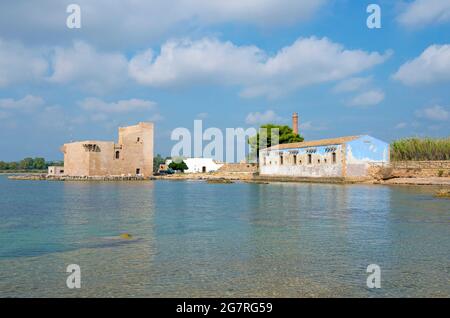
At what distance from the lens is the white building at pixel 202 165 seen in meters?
83.1

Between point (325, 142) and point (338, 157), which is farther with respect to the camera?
point (325, 142)

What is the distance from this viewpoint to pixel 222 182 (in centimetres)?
4722

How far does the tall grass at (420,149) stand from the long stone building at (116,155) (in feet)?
116

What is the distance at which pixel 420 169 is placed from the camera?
125ft

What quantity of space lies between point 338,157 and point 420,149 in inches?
373

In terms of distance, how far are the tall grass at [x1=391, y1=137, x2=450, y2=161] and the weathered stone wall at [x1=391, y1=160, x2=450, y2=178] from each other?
326 centimetres

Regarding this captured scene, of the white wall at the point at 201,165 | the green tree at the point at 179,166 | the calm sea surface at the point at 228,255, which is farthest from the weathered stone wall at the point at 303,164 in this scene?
the green tree at the point at 179,166

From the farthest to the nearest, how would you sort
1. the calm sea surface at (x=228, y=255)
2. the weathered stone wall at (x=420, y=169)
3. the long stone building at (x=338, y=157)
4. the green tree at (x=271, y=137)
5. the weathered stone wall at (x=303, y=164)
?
the green tree at (x=271, y=137), the weathered stone wall at (x=303, y=164), the long stone building at (x=338, y=157), the weathered stone wall at (x=420, y=169), the calm sea surface at (x=228, y=255)

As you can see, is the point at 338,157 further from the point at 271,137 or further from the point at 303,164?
the point at 271,137

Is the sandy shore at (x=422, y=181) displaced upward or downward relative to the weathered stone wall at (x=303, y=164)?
downward

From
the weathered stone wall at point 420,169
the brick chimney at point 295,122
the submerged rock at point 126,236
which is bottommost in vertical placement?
the submerged rock at point 126,236
